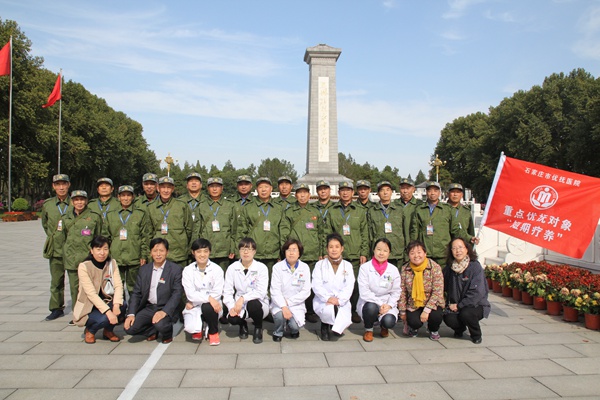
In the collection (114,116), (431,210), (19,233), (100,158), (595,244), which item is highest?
(114,116)

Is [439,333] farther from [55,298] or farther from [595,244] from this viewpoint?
[55,298]

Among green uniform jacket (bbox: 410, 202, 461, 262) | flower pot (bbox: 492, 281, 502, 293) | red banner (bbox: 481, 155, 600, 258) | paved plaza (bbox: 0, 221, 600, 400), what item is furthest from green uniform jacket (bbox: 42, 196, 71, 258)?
flower pot (bbox: 492, 281, 502, 293)

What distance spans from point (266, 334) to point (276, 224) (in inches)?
55.3

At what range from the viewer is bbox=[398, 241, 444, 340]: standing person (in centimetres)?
459

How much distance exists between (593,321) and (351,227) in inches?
109

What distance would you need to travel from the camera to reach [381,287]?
15.4 ft

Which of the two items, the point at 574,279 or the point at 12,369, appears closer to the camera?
the point at 12,369

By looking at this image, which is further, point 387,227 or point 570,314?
point 387,227

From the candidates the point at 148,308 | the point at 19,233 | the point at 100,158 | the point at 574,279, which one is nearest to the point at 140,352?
the point at 148,308

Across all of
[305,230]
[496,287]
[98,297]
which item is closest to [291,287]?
[305,230]

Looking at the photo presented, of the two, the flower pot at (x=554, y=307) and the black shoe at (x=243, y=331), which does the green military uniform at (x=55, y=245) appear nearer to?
the black shoe at (x=243, y=331)

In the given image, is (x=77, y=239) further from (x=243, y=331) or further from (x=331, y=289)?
(x=331, y=289)

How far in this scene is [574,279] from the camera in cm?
539

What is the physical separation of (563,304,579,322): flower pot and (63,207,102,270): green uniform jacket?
18.0ft
